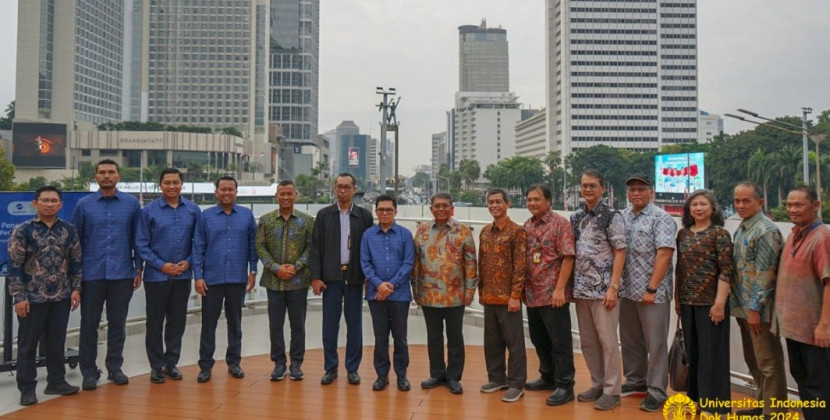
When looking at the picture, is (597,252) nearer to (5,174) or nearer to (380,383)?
(380,383)

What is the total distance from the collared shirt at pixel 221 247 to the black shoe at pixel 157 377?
716mm

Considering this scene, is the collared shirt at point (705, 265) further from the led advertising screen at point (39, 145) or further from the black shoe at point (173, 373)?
the led advertising screen at point (39, 145)

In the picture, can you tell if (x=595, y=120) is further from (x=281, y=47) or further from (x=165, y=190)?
(x=165, y=190)

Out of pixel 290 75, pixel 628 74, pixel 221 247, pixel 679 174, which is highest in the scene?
pixel 290 75

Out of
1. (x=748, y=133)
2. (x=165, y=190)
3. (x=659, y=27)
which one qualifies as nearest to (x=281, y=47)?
(x=659, y=27)

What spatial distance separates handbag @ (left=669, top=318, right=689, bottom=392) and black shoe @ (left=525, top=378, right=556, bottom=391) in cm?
79

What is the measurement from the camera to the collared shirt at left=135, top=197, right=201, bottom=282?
4125 mm

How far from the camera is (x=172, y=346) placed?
426 centimetres

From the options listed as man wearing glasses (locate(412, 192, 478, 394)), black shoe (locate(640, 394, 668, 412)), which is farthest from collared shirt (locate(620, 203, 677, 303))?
man wearing glasses (locate(412, 192, 478, 394))

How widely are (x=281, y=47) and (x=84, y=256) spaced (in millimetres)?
110964

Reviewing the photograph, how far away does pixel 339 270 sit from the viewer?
4090 mm

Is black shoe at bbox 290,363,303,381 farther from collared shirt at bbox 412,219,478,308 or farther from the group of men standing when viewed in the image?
collared shirt at bbox 412,219,478,308

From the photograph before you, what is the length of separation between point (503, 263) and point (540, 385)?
0.92 metres

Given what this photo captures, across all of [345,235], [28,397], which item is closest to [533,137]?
[345,235]
